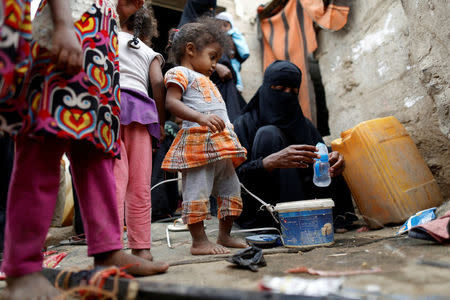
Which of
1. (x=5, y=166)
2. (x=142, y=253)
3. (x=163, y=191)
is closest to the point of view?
(x=142, y=253)

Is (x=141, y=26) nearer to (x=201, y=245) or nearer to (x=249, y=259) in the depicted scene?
(x=201, y=245)

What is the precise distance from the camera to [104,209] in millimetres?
1251

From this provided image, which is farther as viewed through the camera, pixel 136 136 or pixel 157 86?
pixel 157 86

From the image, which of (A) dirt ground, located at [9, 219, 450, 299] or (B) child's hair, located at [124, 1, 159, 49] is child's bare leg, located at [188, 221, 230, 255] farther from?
(B) child's hair, located at [124, 1, 159, 49]

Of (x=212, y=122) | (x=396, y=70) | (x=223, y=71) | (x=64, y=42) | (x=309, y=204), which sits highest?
(x=223, y=71)

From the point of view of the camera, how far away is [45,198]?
1083 mm

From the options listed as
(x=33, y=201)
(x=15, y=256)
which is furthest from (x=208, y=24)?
(x=15, y=256)

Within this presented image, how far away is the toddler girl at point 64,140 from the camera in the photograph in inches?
40.5

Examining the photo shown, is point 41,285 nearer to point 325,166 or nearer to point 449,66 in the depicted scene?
point 325,166

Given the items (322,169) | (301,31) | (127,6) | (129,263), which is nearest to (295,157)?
(322,169)

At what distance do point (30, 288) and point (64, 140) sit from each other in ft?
1.53

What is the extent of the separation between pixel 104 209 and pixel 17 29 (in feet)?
2.15

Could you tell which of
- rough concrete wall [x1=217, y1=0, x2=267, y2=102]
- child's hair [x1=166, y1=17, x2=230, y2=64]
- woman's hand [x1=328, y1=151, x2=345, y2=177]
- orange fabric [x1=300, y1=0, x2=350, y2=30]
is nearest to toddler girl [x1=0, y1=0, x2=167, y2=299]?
child's hair [x1=166, y1=17, x2=230, y2=64]

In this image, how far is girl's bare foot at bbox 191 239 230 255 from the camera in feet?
5.84
